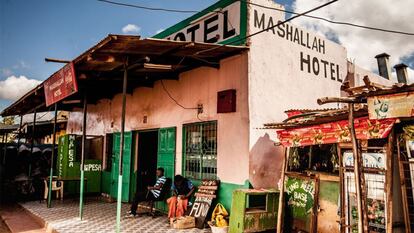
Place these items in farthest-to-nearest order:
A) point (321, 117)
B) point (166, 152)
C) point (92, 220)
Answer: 1. point (166, 152)
2. point (92, 220)
3. point (321, 117)

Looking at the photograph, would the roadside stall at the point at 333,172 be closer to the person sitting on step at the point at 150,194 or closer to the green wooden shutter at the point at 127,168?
the person sitting on step at the point at 150,194

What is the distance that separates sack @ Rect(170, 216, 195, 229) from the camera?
24.2ft

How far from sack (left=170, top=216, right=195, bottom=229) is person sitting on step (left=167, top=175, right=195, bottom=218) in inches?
20.2

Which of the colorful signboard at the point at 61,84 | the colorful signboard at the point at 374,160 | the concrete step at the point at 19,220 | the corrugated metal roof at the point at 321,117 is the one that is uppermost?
the colorful signboard at the point at 61,84

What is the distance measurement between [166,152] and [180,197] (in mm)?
1820

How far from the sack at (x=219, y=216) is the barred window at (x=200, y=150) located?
2.97 ft

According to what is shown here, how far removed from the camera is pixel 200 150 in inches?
331

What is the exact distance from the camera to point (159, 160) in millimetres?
9844

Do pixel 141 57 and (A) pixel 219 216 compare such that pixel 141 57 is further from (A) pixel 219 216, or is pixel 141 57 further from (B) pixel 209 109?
(A) pixel 219 216

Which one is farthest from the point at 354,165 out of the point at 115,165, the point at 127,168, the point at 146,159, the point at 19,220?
the point at 115,165

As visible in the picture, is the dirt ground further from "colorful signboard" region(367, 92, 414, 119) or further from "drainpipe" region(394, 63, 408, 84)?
"drainpipe" region(394, 63, 408, 84)

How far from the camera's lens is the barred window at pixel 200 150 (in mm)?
8070

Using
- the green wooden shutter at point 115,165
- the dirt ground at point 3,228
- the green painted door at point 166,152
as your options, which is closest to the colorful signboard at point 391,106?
the green painted door at point 166,152

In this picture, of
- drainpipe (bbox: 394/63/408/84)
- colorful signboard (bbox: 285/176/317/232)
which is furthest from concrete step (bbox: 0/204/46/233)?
drainpipe (bbox: 394/63/408/84)
